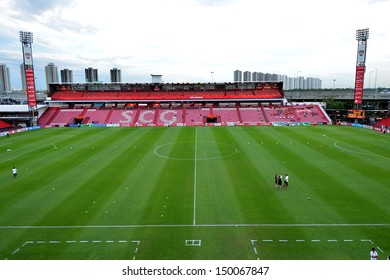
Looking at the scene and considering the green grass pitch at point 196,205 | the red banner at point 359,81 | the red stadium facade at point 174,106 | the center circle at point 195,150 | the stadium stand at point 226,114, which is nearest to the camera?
the green grass pitch at point 196,205

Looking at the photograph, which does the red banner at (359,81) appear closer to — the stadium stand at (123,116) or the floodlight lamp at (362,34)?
the floodlight lamp at (362,34)

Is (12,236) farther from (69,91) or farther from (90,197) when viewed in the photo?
(69,91)

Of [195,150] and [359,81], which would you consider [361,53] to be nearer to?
[359,81]

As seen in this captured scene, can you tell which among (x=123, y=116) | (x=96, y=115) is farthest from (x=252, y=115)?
(x=96, y=115)

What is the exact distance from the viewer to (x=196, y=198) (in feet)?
68.0

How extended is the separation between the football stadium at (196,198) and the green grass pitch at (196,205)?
0.09m

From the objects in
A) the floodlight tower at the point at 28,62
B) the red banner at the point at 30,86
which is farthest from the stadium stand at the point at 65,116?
the red banner at the point at 30,86

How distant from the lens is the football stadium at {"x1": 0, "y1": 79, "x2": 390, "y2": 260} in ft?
47.0

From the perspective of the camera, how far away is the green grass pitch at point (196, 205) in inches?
560

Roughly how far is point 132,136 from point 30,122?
35.3 meters

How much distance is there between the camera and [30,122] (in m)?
71.0

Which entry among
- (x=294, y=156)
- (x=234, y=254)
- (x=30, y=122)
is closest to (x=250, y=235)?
(x=234, y=254)

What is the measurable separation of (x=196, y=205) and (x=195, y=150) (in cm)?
1832

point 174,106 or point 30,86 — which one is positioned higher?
point 30,86
